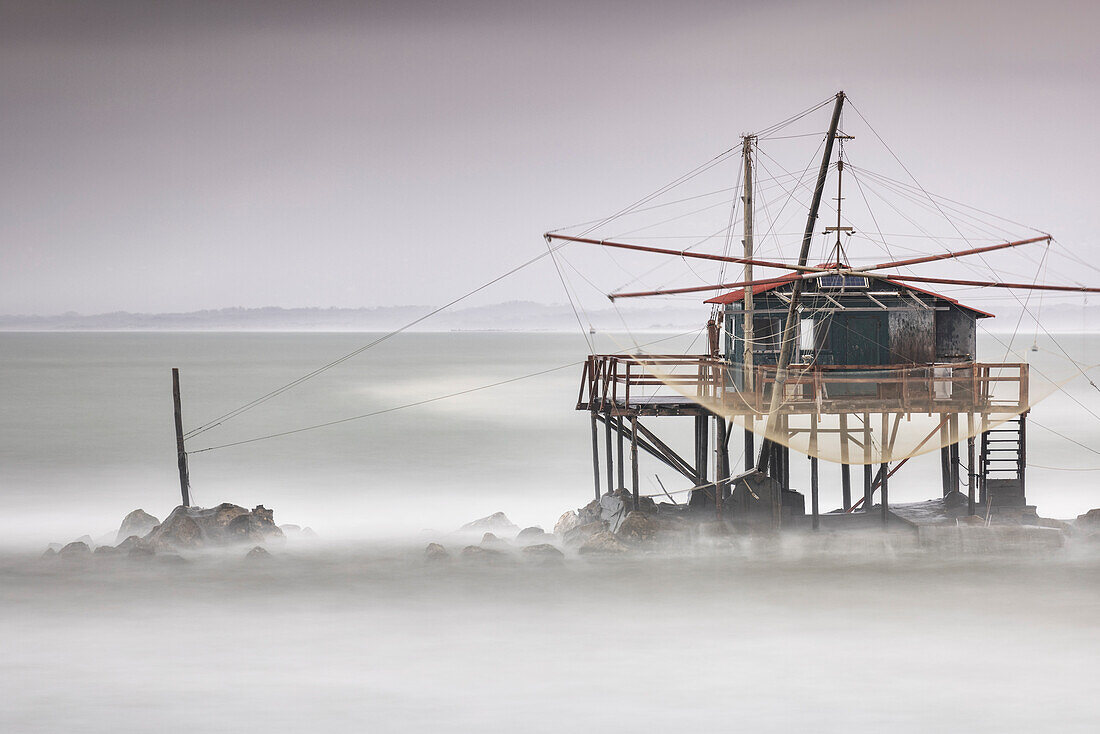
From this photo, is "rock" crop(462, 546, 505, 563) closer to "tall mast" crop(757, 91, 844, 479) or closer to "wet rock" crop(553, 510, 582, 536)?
"wet rock" crop(553, 510, 582, 536)

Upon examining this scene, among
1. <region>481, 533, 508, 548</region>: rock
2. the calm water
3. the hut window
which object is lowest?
the calm water

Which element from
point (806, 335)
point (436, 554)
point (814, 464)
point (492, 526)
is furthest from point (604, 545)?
point (806, 335)

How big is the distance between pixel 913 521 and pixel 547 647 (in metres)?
9.87

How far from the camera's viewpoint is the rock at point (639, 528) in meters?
26.5

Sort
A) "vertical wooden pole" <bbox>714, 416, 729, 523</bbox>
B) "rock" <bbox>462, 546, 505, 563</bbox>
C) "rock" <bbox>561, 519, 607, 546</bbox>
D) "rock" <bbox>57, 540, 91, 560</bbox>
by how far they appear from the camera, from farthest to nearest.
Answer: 1. "rock" <bbox>57, 540, 91, 560</bbox>
2. "rock" <bbox>561, 519, 607, 546</bbox>
3. "rock" <bbox>462, 546, 505, 563</bbox>
4. "vertical wooden pole" <bbox>714, 416, 729, 523</bbox>

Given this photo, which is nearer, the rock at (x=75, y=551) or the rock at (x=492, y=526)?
the rock at (x=75, y=551)

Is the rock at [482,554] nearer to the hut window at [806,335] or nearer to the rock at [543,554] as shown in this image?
the rock at [543,554]

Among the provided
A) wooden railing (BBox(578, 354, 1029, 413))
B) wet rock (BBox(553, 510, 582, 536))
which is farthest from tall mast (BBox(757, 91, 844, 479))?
wet rock (BBox(553, 510, 582, 536))

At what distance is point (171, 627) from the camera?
2355 centimetres

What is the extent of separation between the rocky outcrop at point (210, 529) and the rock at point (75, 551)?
4.65 feet

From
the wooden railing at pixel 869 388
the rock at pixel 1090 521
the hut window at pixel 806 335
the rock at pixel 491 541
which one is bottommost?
the rock at pixel 1090 521

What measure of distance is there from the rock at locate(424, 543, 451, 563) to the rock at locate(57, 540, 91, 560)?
28.8ft

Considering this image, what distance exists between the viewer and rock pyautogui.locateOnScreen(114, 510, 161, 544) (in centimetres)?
3069

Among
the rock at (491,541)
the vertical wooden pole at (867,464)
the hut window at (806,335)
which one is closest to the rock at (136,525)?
the rock at (491,541)
